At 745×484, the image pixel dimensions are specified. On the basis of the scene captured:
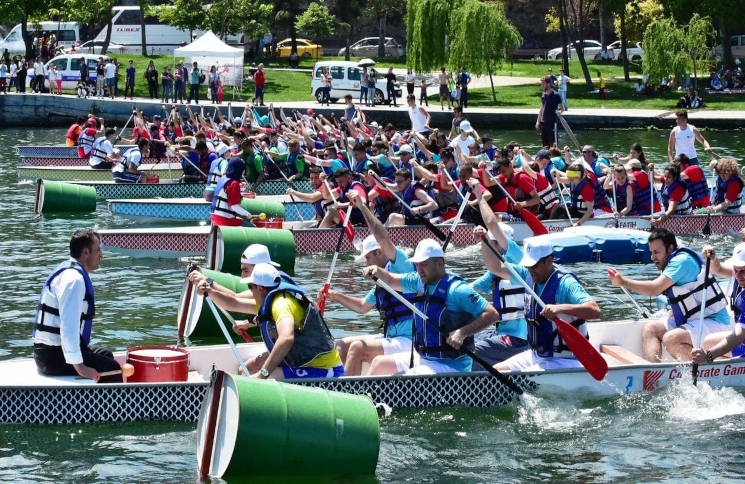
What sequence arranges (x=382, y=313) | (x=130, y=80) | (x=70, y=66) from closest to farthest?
(x=382, y=313) < (x=130, y=80) < (x=70, y=66)

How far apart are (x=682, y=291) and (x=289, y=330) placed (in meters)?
4.45

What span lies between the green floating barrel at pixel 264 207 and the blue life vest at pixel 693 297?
441 inches

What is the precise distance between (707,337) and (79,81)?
43547 millimetres

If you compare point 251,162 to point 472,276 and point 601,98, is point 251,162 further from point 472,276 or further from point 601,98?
point 601,98

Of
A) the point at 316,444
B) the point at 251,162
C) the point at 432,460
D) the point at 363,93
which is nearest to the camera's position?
the point at 316,444

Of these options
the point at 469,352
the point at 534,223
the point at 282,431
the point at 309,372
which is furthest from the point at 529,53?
the point at 282,431

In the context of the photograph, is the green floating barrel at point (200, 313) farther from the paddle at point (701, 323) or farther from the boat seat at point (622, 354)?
the paddle at point (701, 323)

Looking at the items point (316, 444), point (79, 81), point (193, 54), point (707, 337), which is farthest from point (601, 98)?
point (316, 444)

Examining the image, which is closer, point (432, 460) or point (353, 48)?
point (432, 460)

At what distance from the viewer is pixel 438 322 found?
37.1 feet

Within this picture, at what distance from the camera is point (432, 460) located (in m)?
10.9

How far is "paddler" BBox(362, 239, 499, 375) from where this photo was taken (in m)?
11.0

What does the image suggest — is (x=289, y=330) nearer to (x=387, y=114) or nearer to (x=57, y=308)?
(x=57, y=308)

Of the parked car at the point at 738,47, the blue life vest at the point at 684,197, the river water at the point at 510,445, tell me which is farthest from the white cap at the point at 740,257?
the parked car at the point at 738,47
